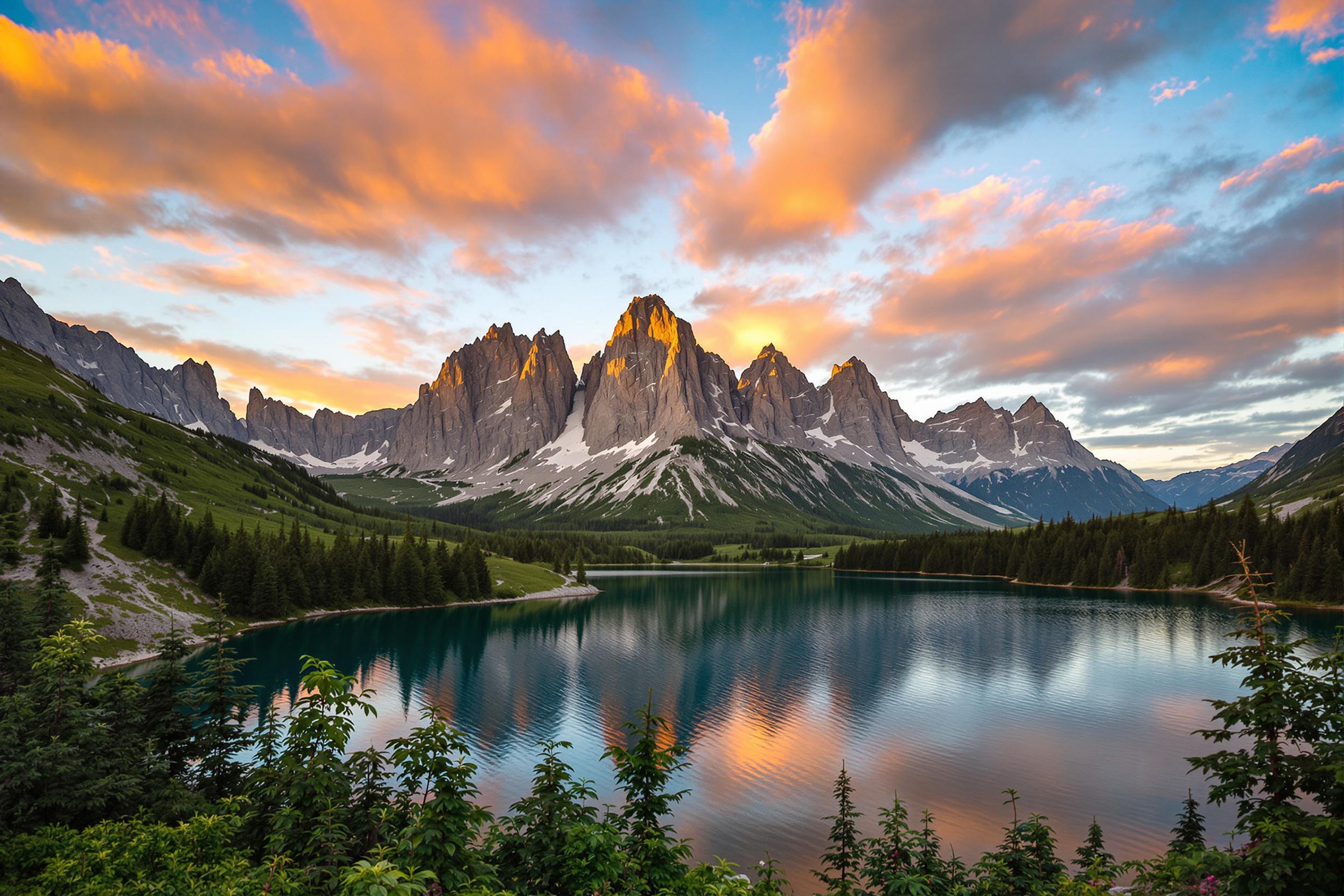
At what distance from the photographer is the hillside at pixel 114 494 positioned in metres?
77.6

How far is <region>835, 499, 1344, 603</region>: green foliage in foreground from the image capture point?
121938mm

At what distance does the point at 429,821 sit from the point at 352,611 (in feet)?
389

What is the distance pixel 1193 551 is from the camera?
511 feet

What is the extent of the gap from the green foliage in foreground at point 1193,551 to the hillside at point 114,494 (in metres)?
146

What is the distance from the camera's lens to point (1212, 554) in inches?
5837

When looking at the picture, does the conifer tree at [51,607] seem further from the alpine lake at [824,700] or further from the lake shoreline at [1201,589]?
the lake shoreline at [1201,589]

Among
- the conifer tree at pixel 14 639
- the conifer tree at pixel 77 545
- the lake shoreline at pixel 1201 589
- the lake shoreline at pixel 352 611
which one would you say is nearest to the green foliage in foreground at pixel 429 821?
the conifer tree at pixel 14 639

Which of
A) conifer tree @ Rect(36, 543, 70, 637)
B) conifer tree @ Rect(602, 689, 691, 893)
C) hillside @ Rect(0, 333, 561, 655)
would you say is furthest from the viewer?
hillside @ Rect(0, 333, 561, 655)

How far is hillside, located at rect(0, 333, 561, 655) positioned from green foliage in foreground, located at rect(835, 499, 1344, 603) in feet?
480

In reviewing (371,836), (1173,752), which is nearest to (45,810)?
(371,836)

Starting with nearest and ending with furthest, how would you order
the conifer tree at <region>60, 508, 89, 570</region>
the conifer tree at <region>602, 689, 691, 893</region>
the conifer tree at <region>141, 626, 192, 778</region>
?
1. the conifer tree at <region>602, 689, 691, 893</region>
2. the conifer tree at <region>141, 626, 192, 778</region>
3. the conifer tree at <region>60, 508, 89, 570</region>

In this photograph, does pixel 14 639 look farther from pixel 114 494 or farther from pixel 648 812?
pixel 114 494

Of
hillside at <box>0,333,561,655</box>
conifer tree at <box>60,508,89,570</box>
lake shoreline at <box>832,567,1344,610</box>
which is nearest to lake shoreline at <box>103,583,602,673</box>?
hillside at <box>0,333,561,655</box>

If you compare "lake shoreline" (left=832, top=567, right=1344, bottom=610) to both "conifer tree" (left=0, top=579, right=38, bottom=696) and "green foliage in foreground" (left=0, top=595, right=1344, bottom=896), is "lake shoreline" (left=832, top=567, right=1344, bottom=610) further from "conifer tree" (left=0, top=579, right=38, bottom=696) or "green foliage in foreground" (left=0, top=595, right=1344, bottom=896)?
"conifer tree" (left=0, top=579, right=38, bottom=696)
